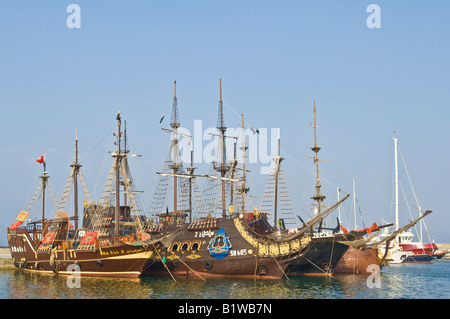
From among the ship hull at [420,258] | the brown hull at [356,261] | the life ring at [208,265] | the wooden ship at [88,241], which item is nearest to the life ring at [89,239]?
the wooden ship at [88,241]

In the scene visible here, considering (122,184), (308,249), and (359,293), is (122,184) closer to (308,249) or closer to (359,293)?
(308,249)

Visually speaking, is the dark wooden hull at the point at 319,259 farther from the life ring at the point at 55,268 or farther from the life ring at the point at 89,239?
the life ring at the point at 55,268

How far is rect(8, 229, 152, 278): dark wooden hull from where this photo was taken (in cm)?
4538

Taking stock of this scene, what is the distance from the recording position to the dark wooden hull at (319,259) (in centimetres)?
4603

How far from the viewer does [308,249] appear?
44.7 meters

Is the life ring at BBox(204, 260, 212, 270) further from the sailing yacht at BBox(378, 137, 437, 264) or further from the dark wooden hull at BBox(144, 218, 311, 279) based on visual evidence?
the sailing yacht at BBox(378, 137, 437, 264)

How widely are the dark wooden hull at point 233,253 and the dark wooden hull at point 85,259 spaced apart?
10.6 feet

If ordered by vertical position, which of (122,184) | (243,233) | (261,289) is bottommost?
(261,289)

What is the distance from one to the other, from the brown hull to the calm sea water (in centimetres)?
401

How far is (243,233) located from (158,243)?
7.83 metres
